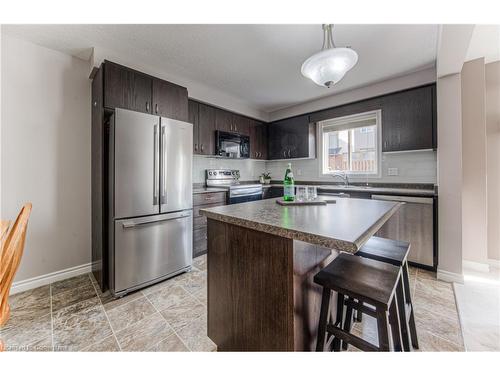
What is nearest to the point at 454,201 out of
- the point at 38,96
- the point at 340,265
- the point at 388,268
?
the point at 388,268

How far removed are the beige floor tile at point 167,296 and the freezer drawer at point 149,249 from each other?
18cm

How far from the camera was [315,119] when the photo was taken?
388 cm

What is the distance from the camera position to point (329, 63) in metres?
1.45

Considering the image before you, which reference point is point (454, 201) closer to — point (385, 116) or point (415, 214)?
Result: point (415, 214)

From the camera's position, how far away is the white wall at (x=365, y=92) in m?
2.77

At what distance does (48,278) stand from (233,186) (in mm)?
2439

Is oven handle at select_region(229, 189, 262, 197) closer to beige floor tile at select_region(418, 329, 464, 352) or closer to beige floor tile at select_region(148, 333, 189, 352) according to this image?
beige floor tile at select_region(148, 333, 189, 352)

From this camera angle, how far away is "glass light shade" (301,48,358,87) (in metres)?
1.40

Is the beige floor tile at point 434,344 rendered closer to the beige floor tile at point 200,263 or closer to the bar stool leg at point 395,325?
the bar stool leg at point 395,325

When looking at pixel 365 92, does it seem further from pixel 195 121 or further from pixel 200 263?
pixel 200 263

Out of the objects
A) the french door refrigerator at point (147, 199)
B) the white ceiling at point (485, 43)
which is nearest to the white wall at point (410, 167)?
the white ceiling at point (485, 43)

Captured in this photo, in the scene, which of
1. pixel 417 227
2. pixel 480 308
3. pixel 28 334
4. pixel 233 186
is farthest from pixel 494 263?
pixel 28 334

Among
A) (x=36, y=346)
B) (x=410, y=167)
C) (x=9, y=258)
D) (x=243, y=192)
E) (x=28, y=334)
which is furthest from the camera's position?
(x=243, y=192)

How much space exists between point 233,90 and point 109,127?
2.10m
